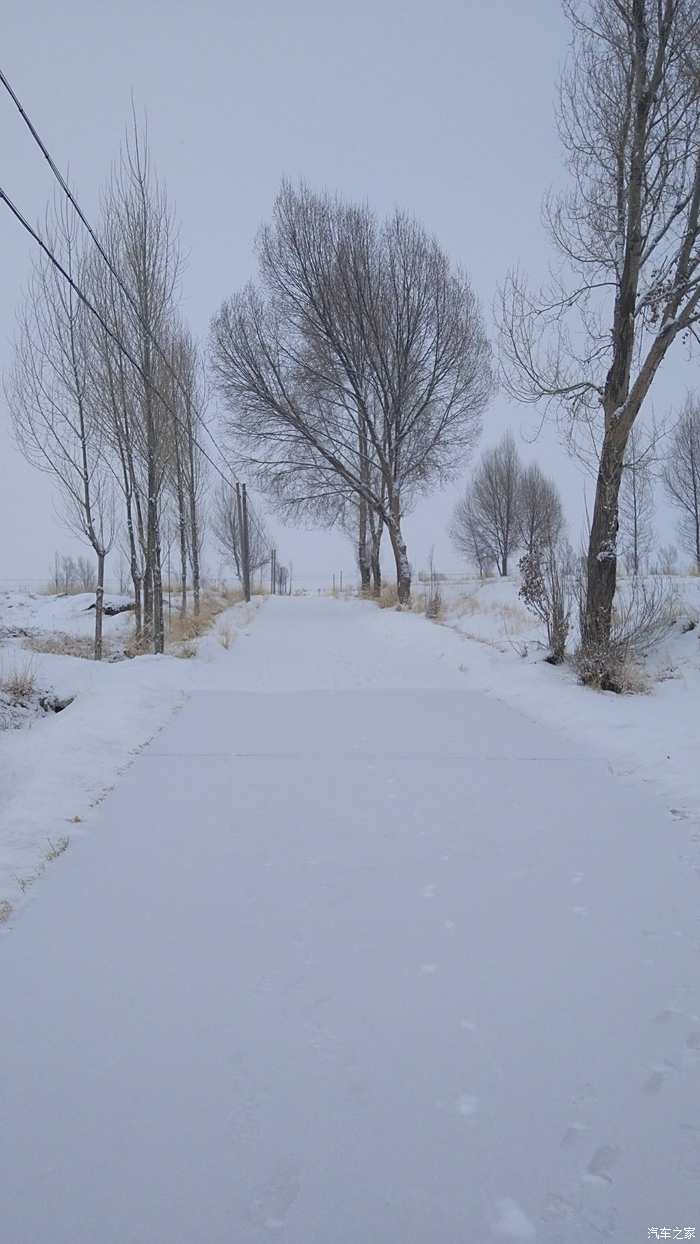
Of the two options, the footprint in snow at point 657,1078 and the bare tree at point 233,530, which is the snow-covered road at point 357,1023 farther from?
the bare tree at point 233,530

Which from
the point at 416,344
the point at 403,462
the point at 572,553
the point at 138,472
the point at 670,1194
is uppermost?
the point at 416,344

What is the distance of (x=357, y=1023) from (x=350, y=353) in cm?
1749

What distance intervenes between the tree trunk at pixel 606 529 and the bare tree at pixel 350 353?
10859mm

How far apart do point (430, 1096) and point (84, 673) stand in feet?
20.1

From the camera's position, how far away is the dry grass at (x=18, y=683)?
19.9ft

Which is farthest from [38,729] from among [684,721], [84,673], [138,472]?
[138,472]

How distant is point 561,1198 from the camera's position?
4.44ft

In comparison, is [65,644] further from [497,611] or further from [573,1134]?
[573,1134]

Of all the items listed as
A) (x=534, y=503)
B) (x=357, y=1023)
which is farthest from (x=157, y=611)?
(x=534, y=503)

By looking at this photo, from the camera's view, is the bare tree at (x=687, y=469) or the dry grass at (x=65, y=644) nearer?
the dry grass at (x=65, y=644)

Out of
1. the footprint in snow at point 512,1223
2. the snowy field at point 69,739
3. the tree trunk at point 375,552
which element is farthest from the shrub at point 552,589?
the tree trunk at point 375,552

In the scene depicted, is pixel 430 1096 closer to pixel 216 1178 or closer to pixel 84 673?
pixel 216 1178

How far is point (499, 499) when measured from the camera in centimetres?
3462

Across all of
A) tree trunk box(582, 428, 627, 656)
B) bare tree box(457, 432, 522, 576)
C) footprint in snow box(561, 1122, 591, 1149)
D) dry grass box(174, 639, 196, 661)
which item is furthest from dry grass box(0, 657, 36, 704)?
bare tree box(457, 432, 522, 576)
